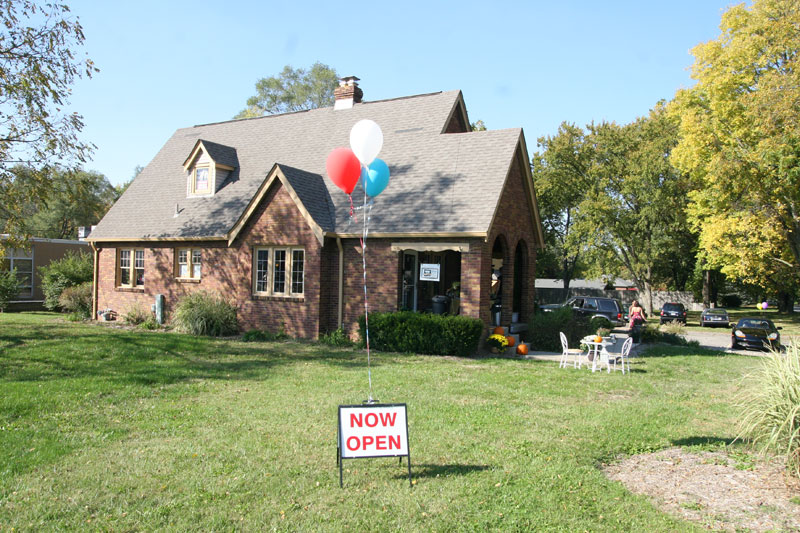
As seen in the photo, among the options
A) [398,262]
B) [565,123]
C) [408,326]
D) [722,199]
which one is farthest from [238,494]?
[565,123]

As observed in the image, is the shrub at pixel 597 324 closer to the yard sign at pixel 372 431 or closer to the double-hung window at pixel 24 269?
the yard sign at pixel 372 431

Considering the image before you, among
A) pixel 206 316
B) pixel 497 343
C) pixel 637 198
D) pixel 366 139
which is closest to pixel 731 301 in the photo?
pixel 637 198

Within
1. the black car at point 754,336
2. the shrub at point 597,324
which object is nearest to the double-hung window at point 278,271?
the shrub at point 597,324

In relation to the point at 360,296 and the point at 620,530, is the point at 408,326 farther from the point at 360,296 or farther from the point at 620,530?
the point at 620,530

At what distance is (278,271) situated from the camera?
59.1ft

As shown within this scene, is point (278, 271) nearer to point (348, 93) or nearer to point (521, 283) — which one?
point (521, 283)

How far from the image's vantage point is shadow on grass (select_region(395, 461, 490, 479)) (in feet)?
19.9

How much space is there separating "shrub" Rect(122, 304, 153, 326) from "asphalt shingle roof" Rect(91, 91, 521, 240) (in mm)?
2698

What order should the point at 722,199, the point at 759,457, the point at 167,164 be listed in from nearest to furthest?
the point at 759,457 → the point at 167,164 → the point at 722,199

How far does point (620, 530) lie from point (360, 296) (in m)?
12.6

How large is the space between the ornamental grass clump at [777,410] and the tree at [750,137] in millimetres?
18493

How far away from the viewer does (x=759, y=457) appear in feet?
21.0

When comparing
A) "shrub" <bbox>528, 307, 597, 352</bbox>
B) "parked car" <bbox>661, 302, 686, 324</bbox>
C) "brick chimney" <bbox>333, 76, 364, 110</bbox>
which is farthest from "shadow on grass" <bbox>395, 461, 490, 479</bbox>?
"parked car" <bbox>661, 302, 686, 324</bbox>

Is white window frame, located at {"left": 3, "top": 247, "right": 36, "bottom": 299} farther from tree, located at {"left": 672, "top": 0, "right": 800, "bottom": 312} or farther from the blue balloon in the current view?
tree, located at {"left": 672, "top": 0, "right": 800, "bottom": 312}
